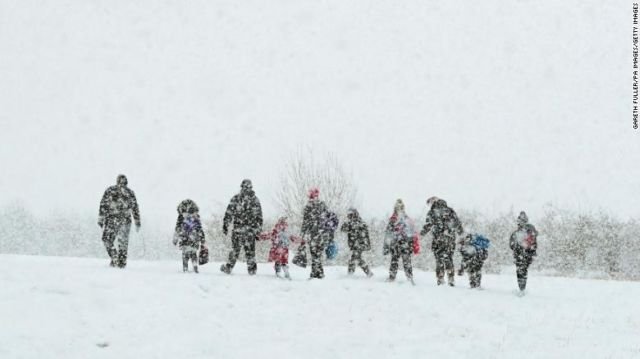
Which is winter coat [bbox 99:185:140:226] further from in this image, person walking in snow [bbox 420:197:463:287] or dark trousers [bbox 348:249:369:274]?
person walking in snow [bbox 420:197:463:287]

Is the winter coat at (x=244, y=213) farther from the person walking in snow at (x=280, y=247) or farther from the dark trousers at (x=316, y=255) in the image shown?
the dark trousers at (x=316, y=255)

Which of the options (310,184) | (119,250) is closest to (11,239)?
(310,184)

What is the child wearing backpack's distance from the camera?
750 inches

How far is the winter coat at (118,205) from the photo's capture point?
16.5 meters

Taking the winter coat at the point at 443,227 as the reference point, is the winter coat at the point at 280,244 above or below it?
below

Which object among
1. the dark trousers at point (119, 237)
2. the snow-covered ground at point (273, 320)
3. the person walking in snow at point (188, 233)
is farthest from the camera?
the person walking in snow at point (188, 233)

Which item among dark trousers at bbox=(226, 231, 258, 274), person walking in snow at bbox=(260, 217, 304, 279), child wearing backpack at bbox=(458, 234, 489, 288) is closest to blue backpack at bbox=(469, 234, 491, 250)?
child wearing backpack at bbox=(458, 234, 489, 288)

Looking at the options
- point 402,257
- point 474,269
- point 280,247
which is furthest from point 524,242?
point 280,247

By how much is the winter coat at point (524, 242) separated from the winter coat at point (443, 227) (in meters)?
1.50

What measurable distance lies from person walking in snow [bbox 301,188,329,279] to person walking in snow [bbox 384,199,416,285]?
1915 millimetres

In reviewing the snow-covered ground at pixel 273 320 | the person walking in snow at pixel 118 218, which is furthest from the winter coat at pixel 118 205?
the snow-covered ground at pixel 273 320

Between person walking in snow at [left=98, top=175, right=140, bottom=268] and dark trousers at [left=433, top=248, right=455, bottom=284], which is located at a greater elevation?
person walking in snow at [left=98, top=175, right=140, bottom=268]

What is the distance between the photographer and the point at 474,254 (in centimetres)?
1917

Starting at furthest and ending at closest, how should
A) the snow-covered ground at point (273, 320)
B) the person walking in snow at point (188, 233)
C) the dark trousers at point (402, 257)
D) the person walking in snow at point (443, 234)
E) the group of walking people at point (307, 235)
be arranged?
the person walking in snow at point (443, 234) < the dark trousers at point (402, 257) < the person walking in snow at point (188, 233) < the group of walking people at point (307, 235) < the snow-covered ground at point (273, 320)
